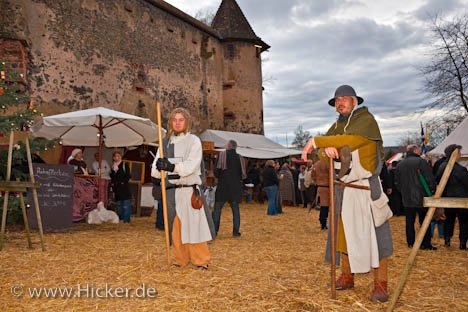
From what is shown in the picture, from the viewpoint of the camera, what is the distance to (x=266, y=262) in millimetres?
5625

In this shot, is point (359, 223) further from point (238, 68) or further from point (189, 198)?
point (238, 68)

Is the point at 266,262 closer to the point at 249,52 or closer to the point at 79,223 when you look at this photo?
the point at 79,223

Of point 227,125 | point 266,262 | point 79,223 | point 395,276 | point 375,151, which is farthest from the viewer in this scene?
point 227,125

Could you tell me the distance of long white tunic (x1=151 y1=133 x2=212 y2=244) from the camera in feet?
16.4

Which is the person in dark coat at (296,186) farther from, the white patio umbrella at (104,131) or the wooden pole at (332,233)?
the wooden pole at (332,233)

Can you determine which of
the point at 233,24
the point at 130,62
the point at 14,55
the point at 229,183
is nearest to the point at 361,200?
the point at 229,183

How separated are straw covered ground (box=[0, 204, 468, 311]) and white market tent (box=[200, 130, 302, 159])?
12.1 m

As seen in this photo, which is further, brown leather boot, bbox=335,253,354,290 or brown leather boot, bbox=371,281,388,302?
brown leather boot, bbox=335,253,354,290

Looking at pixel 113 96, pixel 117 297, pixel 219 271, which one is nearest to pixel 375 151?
pixel 219 271

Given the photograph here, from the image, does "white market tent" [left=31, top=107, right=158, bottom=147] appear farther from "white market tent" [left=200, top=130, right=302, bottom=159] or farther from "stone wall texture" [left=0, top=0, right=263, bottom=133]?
"white market tent" [left=200, top=130, right=302, bottom=159]

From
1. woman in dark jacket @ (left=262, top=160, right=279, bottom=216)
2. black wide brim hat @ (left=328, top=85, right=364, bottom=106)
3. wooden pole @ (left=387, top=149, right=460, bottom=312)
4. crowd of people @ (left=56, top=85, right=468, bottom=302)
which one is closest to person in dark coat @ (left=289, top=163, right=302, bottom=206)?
woman in dark jacket @ (left=262, top=160, right=279, bottom=216)

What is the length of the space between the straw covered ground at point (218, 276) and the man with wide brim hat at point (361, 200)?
1.30 ft

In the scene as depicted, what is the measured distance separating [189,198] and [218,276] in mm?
983

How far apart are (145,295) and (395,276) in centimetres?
286
